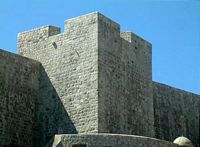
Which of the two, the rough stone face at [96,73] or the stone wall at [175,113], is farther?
the stone wall at [175,113]

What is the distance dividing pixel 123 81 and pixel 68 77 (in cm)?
181

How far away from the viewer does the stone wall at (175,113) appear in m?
24.1

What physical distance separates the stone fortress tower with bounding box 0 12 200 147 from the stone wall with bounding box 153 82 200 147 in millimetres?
4056

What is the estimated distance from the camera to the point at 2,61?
18.0m

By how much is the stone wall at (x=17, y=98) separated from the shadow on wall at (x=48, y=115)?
0.19 meters

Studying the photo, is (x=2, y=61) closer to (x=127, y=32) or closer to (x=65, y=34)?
(x=65, y=34)

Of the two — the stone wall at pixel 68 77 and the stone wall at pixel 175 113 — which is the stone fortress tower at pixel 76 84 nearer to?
the stone wall at pixel 68 77

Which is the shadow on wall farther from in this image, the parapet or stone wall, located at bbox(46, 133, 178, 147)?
stone wall, located at bbox(46, 133, 178, 147)

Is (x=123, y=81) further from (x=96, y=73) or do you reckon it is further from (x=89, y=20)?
(x=89, y=20)

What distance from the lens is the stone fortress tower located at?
58.1ft

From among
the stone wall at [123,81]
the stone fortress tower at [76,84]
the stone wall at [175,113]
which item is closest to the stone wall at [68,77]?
the stone fortress tower at [76,84]

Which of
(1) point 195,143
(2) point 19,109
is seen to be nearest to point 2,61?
(2) point 19,109

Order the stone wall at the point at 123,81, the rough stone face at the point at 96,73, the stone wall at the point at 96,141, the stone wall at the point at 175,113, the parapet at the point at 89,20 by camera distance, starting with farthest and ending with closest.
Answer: the stone wall at the point at 175,113, the parapet at the point at 89,20, the stone wall at the point at 123,81, the rough stone face at the point at 96,73, the stone wall at the point at 96,141

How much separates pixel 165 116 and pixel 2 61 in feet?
A: 29.7
